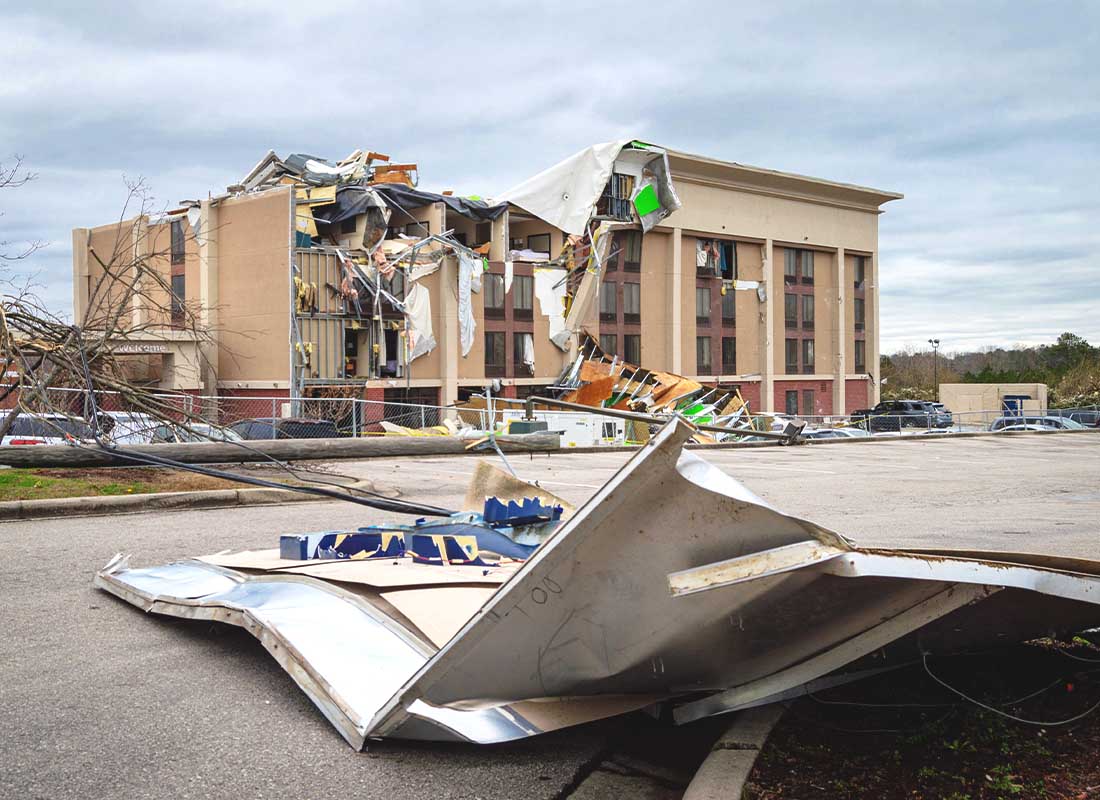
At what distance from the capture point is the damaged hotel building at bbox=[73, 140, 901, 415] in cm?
4531

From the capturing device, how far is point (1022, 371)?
86.9m

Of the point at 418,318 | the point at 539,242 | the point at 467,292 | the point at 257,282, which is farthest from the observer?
the point at 539,242

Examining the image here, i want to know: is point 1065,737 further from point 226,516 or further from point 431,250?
point 431,250

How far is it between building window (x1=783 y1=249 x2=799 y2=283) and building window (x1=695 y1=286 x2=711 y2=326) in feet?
24.2

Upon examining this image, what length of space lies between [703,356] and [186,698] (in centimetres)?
5798

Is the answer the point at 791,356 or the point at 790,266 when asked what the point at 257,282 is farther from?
the point at 791,356

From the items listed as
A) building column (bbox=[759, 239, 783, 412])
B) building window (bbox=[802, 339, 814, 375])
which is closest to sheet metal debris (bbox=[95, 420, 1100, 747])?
building column (bbox=[759, 239, 783, 412])

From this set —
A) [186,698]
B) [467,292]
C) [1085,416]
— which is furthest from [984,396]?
[186,698]

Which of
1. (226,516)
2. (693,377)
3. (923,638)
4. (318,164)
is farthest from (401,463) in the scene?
(693,377)

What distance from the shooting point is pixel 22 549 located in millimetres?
9000

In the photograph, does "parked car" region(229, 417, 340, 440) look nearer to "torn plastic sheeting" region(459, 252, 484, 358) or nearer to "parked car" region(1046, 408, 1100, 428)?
"torn plastic sheeting" region(459, 252, 484, 358)

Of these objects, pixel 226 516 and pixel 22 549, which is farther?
pixel 226 516

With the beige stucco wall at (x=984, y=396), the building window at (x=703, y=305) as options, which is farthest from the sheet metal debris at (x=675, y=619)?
the beige stucco wall at (x=984, y=396)

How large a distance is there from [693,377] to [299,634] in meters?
56.8
